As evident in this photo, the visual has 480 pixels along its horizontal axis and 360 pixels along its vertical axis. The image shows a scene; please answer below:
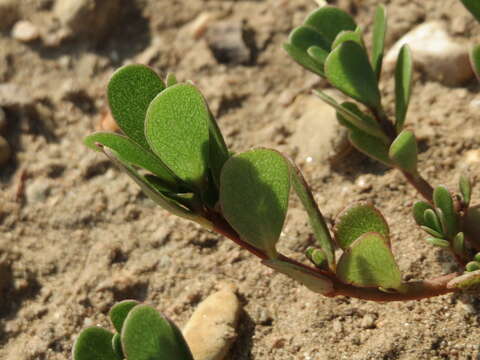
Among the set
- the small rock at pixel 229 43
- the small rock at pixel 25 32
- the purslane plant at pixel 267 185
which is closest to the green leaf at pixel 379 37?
the purslane plant at pixel 267 185

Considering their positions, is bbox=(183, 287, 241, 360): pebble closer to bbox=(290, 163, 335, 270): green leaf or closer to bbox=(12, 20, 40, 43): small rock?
bbox=(290, 163, 335, 270): green leaf

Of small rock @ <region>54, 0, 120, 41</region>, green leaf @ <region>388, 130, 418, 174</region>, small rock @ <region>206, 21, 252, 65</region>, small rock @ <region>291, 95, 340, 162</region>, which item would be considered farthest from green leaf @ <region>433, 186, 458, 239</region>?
small rock @ <region>54, 0, 120, 41</region>

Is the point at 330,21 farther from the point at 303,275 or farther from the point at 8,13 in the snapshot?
the point at 8,13

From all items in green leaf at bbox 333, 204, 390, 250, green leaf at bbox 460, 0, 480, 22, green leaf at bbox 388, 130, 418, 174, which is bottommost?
green leaf at bbox 333, 204, 390, 250

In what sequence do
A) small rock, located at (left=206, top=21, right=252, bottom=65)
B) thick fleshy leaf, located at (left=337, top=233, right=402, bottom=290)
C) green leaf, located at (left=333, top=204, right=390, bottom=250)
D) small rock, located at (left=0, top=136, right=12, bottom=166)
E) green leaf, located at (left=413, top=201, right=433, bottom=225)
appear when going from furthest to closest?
small rock, located at (left=206, top=21, right=252, bottom=65)
small rock, located at (left=0, top=136, right=12, bottom=166)
green leaf, located at (left=413, top=201, right=433, bottom=225)
green leaf, located at (left=333, top=204, right=390, bottom=250)
thick fleshy leaf, located at (left=337, top=233, right=402, bottom=290)

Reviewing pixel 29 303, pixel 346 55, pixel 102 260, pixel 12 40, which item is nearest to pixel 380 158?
pixel 346 55

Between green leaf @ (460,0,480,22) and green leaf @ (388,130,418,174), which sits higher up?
green leaf @ (460,0,480,22)

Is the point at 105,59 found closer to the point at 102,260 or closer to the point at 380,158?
the point at 102,260

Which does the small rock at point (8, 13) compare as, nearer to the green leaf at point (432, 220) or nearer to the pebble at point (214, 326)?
the pebble at point (214, 326)
